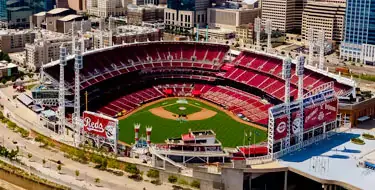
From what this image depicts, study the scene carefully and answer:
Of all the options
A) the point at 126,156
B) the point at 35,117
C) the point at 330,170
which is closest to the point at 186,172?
the point at 126,156

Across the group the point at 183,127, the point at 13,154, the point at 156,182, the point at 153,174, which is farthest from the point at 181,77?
the point at 156,182

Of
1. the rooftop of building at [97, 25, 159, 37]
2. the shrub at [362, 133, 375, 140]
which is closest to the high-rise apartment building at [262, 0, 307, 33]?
the rooftop of building at [97, 25, 159, 37]

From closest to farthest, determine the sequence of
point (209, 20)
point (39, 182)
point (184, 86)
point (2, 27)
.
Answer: point (39, 182)
point (184, 86)
point (2, 27)
point (209, 20)

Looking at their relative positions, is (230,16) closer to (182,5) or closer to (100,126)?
(182,5)

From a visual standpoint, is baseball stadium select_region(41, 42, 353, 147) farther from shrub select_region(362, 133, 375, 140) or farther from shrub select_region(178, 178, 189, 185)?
shrub select_region(178, 178, 189, 185)

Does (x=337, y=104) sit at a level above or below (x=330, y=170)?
above

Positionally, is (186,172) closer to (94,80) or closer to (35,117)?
(35,117)
